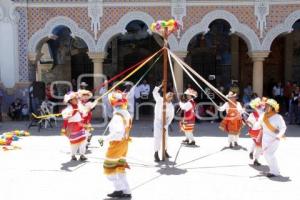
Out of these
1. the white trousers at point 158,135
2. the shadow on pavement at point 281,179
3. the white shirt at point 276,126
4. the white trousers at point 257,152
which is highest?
the white shirt at point 276,126

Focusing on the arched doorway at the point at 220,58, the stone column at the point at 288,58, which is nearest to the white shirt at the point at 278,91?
the stone column at the point at 288,58

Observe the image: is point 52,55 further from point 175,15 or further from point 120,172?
point 120,172

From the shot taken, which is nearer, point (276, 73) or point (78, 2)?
point (78, 2)

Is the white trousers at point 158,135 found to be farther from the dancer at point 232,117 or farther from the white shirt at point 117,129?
the white shirt at point 117,129

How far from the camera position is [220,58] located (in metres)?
18.6

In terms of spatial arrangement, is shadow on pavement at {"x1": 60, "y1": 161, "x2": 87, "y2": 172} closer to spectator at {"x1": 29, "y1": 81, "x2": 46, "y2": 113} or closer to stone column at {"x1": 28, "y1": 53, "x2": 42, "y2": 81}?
spectator at {"x1": 29, "y1": 81, "x2": 46, "y2": 113}

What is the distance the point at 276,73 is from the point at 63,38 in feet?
31.4

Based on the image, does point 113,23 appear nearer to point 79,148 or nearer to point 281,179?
point 79,148

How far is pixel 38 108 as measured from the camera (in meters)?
13.8

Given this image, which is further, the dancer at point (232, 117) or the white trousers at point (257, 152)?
the dancer at point (232, 117)

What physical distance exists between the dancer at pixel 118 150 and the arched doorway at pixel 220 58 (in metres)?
12.1

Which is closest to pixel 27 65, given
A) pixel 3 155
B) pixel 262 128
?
pixel 3 155

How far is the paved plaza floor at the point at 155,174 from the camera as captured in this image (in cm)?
629

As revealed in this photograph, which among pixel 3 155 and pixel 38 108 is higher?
pixel 38 108
